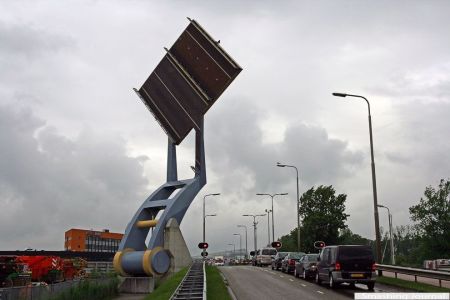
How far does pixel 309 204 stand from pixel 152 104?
29155 millimetres

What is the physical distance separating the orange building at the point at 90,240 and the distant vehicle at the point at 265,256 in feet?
279

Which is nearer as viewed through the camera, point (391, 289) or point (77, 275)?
point (391, 289)

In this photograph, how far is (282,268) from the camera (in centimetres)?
4122

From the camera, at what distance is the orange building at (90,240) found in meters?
136

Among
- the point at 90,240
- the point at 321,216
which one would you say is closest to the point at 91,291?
the point at 321,216

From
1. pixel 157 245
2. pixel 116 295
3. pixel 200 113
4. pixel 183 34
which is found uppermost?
pixel 183 34

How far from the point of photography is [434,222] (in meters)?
69.9

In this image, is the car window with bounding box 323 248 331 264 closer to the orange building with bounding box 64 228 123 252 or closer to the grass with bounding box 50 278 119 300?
the grass with bounding box 50 278 119 300

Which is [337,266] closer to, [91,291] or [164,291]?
[164,291]

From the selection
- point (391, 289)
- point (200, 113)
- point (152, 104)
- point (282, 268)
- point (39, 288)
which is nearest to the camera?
point (39, 288)

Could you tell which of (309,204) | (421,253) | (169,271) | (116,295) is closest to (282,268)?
(169,271)

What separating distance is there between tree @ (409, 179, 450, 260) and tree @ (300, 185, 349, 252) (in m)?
11.1

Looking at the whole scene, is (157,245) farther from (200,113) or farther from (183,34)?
(183,34)

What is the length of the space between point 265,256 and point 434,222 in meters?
25.7
